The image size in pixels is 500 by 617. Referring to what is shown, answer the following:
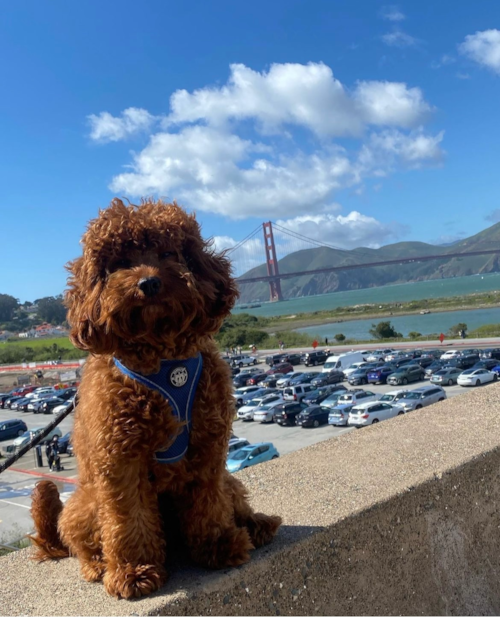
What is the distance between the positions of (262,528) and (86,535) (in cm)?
60

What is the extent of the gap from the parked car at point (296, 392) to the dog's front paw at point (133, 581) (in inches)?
1242

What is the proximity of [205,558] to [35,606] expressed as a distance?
53cm

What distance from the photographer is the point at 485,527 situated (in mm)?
2480

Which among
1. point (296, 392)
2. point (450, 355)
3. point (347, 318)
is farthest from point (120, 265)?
point (347, 318)

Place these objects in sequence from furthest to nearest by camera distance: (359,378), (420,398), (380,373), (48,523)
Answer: (359,378)
(380,373)
(420,398)
(48,523)

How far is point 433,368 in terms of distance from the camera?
117ft

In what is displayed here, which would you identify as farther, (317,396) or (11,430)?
(317,396)

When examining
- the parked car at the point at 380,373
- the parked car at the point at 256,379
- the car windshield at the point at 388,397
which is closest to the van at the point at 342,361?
the parked car at the point at 256,379

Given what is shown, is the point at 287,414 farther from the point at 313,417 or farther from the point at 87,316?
the point at 87,316

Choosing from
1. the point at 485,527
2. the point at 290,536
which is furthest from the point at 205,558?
the point at 485,527

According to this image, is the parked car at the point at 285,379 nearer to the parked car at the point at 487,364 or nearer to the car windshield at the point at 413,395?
the parked car at the point at 487,364

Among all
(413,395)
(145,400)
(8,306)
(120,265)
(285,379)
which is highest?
(8,306)

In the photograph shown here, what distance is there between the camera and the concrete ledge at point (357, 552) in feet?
5.71

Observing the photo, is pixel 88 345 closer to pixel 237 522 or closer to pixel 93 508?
pixel 93 508
